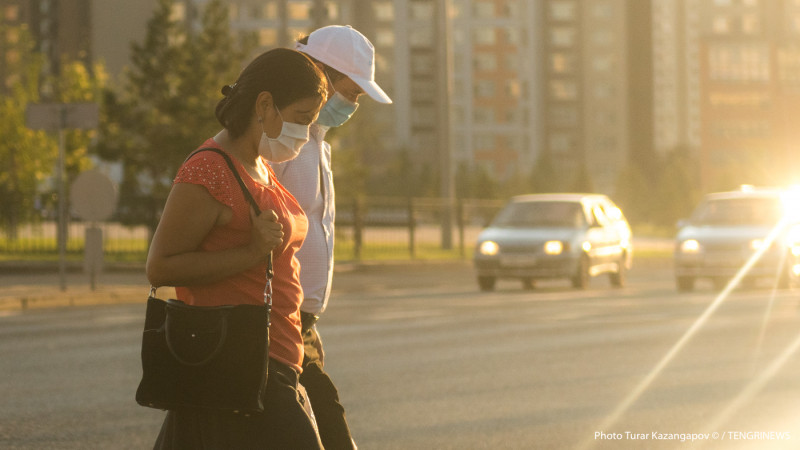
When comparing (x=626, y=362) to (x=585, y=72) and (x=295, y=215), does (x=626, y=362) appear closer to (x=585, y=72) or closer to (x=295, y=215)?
(x=295, y=215)

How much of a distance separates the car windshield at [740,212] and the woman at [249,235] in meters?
19.5

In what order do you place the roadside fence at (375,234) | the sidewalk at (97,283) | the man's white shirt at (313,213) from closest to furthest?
the man's white shirt at (313,213), the sidewalk at (97,283), the roadside fence at (375,234)

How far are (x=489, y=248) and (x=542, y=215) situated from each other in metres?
1.75

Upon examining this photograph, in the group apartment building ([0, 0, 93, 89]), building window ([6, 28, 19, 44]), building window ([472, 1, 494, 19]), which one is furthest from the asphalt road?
Result: building window ([472, 1, 494, 19])

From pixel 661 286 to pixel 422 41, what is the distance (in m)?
107

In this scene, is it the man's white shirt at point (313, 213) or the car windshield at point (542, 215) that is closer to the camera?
the man's white shirt at point (313, 213)

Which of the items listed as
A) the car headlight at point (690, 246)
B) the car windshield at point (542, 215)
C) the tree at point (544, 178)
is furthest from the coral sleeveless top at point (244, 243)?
the tree at point (544, 178)

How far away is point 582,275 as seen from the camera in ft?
73.2

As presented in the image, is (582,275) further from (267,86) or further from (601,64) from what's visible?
(601,64)

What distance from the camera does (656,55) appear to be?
150500 mm

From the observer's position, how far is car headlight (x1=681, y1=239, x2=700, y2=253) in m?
21.5

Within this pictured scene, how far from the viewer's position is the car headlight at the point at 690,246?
70.6 ft

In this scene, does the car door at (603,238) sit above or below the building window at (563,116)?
below

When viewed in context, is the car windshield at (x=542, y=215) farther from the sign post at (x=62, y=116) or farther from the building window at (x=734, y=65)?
the building window at (x=734, y=65)
